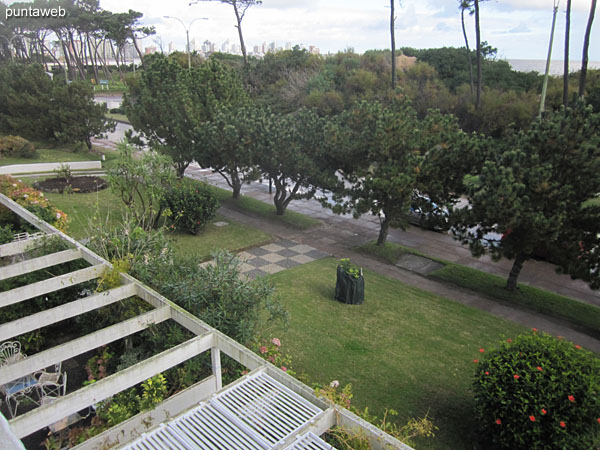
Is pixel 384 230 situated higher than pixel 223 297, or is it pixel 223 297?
pixel 223 297

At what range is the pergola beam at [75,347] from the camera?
528 cm

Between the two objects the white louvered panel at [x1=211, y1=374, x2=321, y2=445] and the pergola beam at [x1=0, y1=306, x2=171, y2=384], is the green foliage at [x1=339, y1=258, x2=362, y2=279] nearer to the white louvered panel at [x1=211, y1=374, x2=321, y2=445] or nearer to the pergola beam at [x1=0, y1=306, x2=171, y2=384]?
the pergola beam at [x1=0, y1=306, x2=171, y2=384]

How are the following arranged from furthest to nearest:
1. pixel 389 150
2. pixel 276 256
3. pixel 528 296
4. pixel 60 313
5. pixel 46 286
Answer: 1. pixel 276 256
2. pixel 389 150
3. pixel 528 296
4. pixel 46 286
5. pixel 60 313

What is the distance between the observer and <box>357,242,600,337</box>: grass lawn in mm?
12859

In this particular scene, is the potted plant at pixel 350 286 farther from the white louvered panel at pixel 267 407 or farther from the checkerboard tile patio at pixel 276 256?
the white louvered panel at pixel 267 407

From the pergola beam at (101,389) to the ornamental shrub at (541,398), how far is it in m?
4.17

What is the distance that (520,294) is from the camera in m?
14.1

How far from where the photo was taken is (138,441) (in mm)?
4125

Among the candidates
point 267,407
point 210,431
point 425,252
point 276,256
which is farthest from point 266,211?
point 210,431

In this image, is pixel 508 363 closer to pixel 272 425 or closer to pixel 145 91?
pixel 272 425

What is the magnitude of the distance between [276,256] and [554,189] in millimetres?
8703

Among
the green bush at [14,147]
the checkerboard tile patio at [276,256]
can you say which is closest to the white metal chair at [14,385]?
the checkerboard tile patio at [276,256]

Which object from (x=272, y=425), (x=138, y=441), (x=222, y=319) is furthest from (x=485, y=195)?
(x=138, y=441)

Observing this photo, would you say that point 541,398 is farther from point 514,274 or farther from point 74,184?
point 74,184
